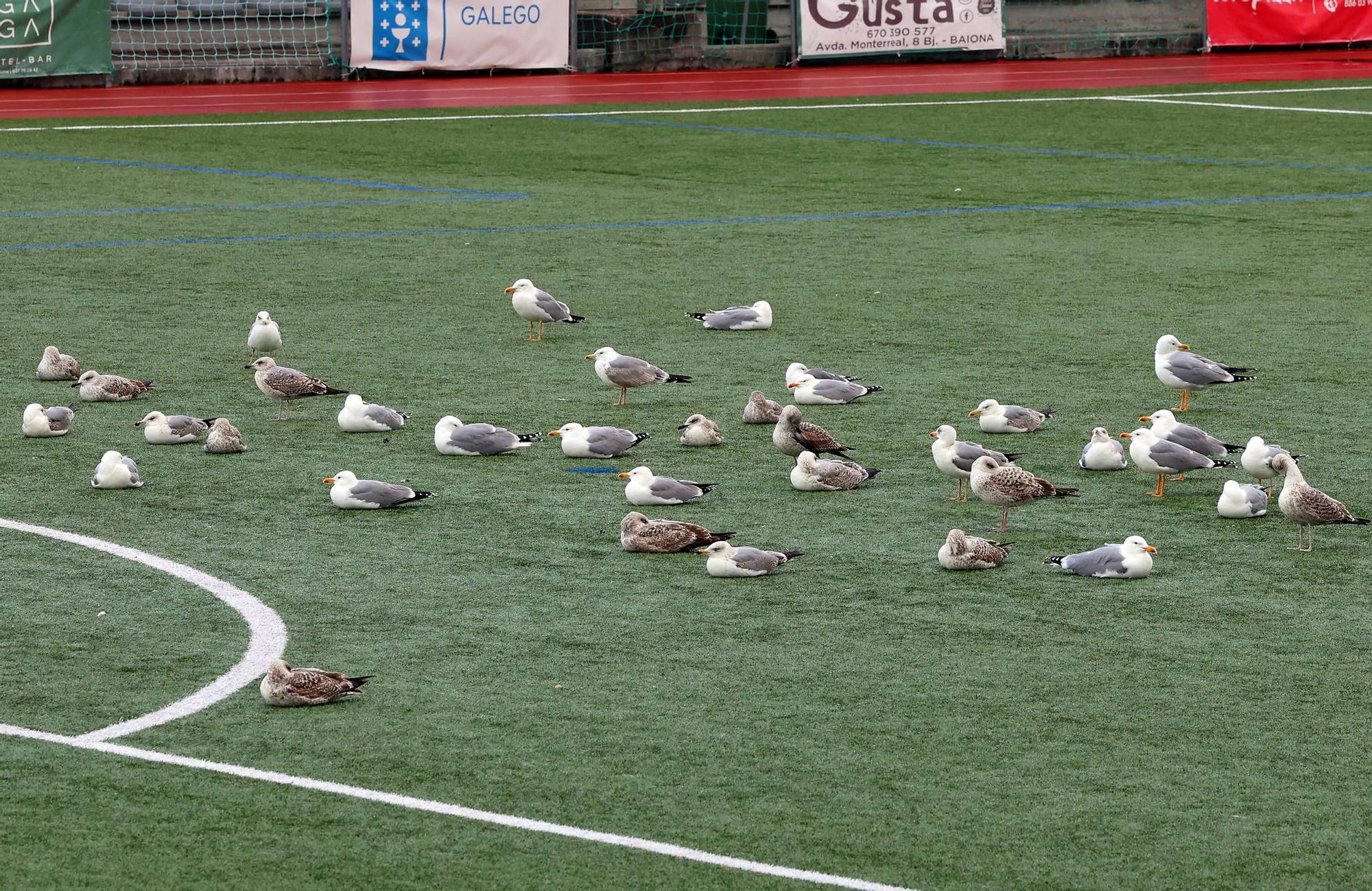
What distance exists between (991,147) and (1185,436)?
51.4 feet

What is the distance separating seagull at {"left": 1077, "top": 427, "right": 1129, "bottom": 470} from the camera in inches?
423

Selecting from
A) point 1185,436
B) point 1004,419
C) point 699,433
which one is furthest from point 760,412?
point 1185,436

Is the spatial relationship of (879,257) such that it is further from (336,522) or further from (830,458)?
(336,522)

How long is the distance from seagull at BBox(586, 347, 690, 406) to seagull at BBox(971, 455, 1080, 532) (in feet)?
10.6

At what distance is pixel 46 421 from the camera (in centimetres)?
1166

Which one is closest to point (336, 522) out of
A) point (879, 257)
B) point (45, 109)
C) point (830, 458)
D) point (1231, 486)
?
point (830, 458)

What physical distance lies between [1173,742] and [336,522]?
4373 millimetres

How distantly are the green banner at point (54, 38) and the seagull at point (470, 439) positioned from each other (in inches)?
968

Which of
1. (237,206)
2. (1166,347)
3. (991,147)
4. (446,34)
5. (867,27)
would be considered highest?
(867,27)

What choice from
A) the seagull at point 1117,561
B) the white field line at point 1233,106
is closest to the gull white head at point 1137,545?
the seagull at point 1117,561

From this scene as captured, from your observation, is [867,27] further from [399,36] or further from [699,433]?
[699,433]

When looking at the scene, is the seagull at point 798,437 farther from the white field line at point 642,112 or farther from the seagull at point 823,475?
the white field line at point 642,112

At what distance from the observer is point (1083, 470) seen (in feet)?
35.4

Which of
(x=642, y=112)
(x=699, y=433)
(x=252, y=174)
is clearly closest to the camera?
(x=699, y=433)
